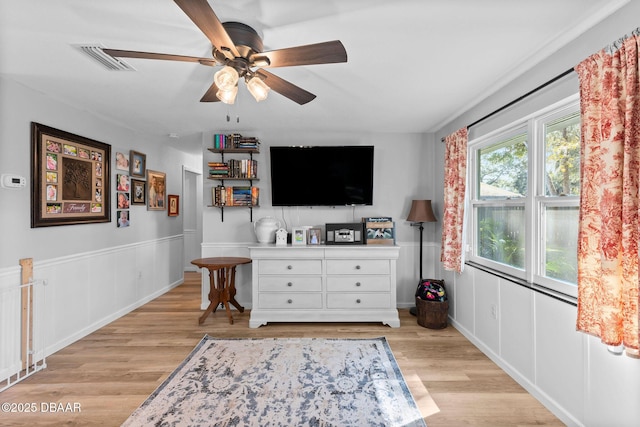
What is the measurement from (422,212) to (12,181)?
3906 millimetres

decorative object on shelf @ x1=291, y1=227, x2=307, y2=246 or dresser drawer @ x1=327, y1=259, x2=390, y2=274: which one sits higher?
decorative object on shelf @ x1=291, y1=227, x2=307, y2=246

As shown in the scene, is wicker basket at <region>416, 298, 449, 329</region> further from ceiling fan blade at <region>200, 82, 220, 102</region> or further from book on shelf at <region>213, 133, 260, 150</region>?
ceiling fan blade at <region>200, 82, 220, 102</region>

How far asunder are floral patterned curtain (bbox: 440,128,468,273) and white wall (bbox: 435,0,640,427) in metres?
0.19

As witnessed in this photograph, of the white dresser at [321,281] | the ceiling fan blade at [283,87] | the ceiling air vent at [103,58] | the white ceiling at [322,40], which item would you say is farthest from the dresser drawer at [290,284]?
the ceiling air vent at [103,58]

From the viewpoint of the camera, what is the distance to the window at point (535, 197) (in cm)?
201

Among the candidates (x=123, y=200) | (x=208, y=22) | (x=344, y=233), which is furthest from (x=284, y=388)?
(x=123, y=200)

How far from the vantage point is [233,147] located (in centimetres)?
381

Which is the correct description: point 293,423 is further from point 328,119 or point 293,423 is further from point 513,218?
point 328,119

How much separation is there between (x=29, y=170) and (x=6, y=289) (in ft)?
3.20

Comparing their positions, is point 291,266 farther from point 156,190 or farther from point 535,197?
point 156,190

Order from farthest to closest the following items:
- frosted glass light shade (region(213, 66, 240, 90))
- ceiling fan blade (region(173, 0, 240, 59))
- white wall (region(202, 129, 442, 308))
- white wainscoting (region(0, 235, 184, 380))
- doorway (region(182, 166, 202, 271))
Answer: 1. doorway (region(182, 166, 202, 271))
2. white wall (region(202, 129, 442, 308))
3. white wainscoting (region(0, 235, 184, 380))
4. frosted glass light shade (region(213, 66, 240, 90))
5. ceiling fan blade (region(173, 0, 240, 59))

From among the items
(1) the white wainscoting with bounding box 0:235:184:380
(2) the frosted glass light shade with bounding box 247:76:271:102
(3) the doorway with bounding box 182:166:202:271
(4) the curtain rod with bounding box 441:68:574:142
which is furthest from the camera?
(3) the doorway with bounding box 182:166:202:271

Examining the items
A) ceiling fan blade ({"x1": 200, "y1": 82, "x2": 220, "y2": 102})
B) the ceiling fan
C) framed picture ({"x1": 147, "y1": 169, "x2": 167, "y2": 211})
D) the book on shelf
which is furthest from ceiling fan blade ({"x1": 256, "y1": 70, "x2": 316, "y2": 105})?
framed picture ({"x1": 147, "y1": 169, "x2": 167, "y2": 211})

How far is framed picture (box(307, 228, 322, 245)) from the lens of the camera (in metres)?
3.80
